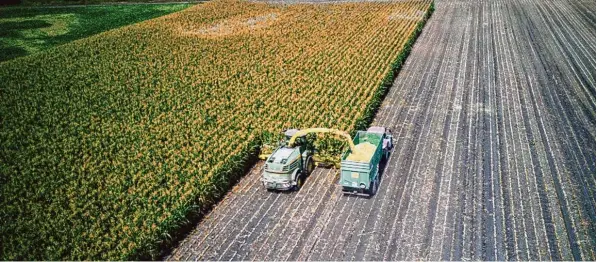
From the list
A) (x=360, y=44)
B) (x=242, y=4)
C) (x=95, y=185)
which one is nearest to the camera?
(x=95, y=185)

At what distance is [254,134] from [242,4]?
37264mm

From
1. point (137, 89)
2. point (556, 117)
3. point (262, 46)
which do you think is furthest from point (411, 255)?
point (262, 46)

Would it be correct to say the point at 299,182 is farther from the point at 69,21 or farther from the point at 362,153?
the point at 69,21

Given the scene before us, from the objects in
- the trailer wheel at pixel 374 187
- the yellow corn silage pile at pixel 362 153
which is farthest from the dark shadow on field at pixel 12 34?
the trailer wheel at pixel 374 187

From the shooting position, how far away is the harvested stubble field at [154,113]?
49.8 feet

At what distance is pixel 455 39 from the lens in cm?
3728

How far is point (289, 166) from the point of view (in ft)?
52.4

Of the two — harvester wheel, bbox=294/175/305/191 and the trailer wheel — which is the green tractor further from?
the trailer wheel

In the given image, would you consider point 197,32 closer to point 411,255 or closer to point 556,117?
point 556,117

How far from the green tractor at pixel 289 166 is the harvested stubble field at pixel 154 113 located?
218 centimetres

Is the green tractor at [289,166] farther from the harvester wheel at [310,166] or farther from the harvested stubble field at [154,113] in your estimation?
the harvested stubble field at [154,113]

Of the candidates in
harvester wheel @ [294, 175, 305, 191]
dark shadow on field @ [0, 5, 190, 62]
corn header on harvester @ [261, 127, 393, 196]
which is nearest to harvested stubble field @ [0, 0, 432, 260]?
corn header on harvester @ [261, 127, 393, 196]

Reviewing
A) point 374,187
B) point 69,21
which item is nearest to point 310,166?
point 374,187

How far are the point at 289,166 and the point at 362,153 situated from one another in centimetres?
271
